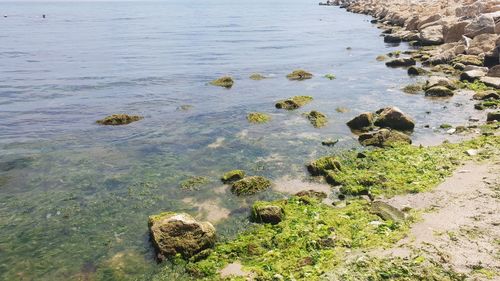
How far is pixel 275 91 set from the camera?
31.3 meters

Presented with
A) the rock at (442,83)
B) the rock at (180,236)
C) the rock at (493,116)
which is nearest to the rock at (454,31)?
the rock at (442,83)

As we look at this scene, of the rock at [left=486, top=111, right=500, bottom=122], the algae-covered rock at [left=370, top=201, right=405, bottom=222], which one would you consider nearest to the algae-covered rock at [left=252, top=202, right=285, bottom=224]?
the algae-covered rock at [left=370, top=201, right=405, bottom=222]

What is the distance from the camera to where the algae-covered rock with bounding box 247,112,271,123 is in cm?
2368

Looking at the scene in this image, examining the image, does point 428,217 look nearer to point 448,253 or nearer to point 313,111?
point 448,253

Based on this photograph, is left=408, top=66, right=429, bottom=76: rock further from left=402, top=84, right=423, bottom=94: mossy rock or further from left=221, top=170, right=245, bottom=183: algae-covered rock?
left=221, top=170, right=245, bottom=183: algae-covered rock

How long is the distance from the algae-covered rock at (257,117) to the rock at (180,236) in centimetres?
1246

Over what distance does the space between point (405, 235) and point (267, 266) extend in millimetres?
4168

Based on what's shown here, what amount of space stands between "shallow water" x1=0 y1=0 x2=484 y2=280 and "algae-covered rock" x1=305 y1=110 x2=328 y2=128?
0.42 m

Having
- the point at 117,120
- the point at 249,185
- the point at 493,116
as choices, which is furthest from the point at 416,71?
the point at 117,120

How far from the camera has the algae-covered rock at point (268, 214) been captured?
1284 centimetres

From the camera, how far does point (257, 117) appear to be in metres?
24.0

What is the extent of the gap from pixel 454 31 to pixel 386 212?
3771 centimetres

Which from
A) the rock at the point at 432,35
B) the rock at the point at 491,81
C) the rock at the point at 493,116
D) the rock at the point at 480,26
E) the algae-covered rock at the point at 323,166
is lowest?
the algae-covered rock at the point at 323,166

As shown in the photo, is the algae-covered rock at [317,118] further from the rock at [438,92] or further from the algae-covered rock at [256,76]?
the algae-covered rock at [256,76]
